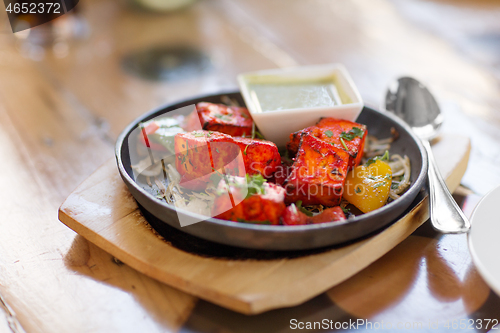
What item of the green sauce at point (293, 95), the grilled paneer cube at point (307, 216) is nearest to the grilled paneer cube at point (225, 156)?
the grilled paneer cube at point (307, 216)

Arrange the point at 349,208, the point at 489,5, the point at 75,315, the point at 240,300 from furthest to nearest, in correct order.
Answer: the point at 489,5
the point at 349,208
the point at 75,315
the point at 240,300

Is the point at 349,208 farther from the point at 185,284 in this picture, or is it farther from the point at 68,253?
the point at 68,253

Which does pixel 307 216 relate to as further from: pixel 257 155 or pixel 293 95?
pixel 293 95

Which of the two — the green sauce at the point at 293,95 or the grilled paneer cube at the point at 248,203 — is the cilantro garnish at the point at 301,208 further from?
the green sauce at the point at 293,95

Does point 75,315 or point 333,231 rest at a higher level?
point 333,231

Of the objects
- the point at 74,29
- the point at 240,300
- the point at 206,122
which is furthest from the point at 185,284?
the point at 74,29

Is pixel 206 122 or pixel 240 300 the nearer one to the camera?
pixel 240 300

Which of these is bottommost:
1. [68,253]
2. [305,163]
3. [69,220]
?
[68,253]
